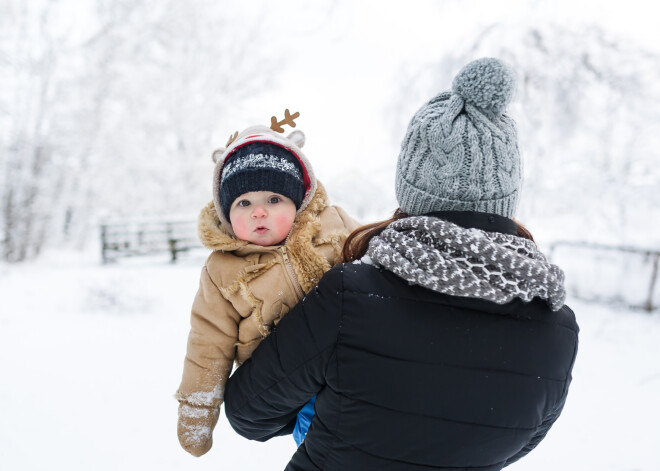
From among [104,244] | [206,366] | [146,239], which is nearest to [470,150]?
[206,366]

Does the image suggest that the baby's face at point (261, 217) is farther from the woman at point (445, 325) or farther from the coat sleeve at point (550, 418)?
the coat sleeve at point (550, 418)

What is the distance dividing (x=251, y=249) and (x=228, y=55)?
53.8 feet

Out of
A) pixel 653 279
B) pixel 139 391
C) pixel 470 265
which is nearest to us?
pixel 470 265

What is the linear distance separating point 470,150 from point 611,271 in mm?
6683

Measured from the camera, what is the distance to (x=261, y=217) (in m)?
1.38

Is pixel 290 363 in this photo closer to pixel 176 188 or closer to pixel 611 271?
pixel 611 271

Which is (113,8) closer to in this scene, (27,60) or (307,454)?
(27,60)

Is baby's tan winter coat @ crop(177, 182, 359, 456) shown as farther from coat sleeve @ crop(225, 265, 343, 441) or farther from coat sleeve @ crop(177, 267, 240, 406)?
coat sleeve @ crop(225, 265, 343, 441)

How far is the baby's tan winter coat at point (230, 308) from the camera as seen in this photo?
1266 mm

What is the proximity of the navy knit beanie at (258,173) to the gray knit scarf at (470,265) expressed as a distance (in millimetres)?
614

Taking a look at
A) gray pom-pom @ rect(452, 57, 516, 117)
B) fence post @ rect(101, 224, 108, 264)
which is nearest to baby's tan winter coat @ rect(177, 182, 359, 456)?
gray pom-pom @ rect(452, 57, 516, 117)

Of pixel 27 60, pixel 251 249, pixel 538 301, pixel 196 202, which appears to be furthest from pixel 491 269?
pixel 196 202

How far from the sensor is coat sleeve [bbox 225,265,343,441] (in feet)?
2.97

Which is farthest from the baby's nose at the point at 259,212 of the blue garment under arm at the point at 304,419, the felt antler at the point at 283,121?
the blue garment under arm at the point at 304,419
